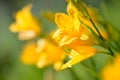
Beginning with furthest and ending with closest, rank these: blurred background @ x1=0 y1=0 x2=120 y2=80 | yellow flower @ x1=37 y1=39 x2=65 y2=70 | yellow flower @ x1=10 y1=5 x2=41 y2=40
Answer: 1. blurred background @ x1=0 y1=0 x2=120 y2=80
2. yellow flower @ x1=10 y1=5 x2=41 y2=40
3. yellow flower @ x1=37 y1=39 x2=65 y2=70

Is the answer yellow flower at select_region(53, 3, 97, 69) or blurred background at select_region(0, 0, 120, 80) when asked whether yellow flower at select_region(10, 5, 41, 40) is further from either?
yellow flower at select_region(53, 3, 97, 69)

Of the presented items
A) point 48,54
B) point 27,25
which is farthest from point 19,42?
point 48,54

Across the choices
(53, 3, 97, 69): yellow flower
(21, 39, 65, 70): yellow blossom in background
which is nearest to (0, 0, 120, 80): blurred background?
(21, 39, 65, 70): yellow blossom in background

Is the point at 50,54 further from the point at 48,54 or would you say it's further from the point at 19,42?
the point at 19,42

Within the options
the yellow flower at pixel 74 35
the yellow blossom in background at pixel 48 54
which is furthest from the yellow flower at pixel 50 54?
the yellow flower at pixel 74 35

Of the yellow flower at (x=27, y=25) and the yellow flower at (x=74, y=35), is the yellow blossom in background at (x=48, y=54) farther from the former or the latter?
the yellow flower at (x=74, y=35)

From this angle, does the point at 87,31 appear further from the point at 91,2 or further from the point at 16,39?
the point at 16,39
